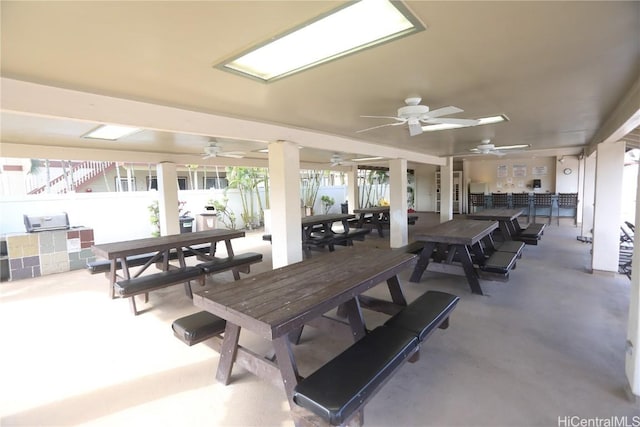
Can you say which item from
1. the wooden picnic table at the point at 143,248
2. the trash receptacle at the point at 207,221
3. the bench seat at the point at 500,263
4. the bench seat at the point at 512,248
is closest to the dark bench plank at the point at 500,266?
the bench seat at the point at 500,263

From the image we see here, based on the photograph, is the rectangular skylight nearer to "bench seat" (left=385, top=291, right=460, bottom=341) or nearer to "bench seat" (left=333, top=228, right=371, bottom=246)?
"bench seat" (left=385, top=291, right=460, bottom=341)

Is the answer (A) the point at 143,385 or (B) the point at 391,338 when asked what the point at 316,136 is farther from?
(A) the point at 143,385

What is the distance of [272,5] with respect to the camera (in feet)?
4.62

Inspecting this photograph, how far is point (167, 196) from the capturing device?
6.09 metres

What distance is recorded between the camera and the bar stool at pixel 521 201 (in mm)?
10945

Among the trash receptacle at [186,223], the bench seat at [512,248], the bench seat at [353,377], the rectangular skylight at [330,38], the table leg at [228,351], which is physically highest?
the rectangular skylight at [330,38]

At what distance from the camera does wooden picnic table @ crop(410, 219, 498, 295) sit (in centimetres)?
403

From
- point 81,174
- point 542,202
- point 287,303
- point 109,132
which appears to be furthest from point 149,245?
point 542,202

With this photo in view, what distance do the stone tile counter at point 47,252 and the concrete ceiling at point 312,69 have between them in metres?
2.41

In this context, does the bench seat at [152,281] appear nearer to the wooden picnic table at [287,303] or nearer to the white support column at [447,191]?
the wooden picnic table at [287,303]

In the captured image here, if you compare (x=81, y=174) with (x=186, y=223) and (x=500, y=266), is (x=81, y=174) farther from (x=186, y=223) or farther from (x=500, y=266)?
→ (x=500, y=266)

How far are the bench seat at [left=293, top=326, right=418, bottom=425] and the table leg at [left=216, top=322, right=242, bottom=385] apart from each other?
732mm

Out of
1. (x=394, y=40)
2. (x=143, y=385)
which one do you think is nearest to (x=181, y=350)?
(x=143, y=385)

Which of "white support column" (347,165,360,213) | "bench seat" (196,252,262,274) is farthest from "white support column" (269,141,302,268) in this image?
"white support column" (347,165,360,213)
